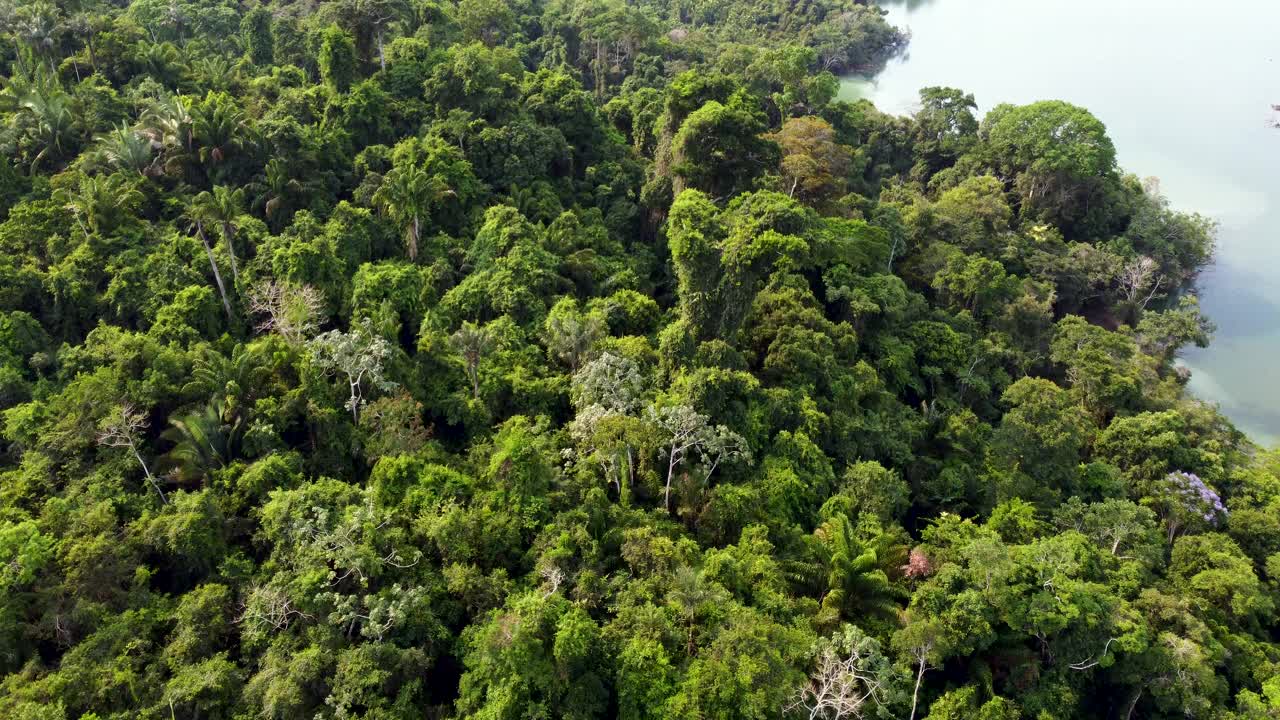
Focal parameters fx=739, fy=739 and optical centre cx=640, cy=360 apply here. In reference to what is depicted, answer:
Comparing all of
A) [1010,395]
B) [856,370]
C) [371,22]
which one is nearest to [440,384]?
[856,370]

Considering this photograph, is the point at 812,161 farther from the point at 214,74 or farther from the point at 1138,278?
the point at 214,74

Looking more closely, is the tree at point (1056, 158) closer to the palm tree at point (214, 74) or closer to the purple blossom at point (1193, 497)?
the purple blossom at point (1193, 497)

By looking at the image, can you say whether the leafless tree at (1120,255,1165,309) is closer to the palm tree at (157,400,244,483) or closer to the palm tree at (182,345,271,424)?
the palm tree at (182,345,271,424)

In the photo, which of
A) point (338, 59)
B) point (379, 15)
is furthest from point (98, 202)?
point (379, 15)

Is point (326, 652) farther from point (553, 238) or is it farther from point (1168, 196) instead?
point (1168, 196)

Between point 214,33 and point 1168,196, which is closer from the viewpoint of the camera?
point 214,33

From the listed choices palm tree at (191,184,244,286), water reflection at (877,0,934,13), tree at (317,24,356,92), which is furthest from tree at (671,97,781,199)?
water reflection at (877,0,934,13)
